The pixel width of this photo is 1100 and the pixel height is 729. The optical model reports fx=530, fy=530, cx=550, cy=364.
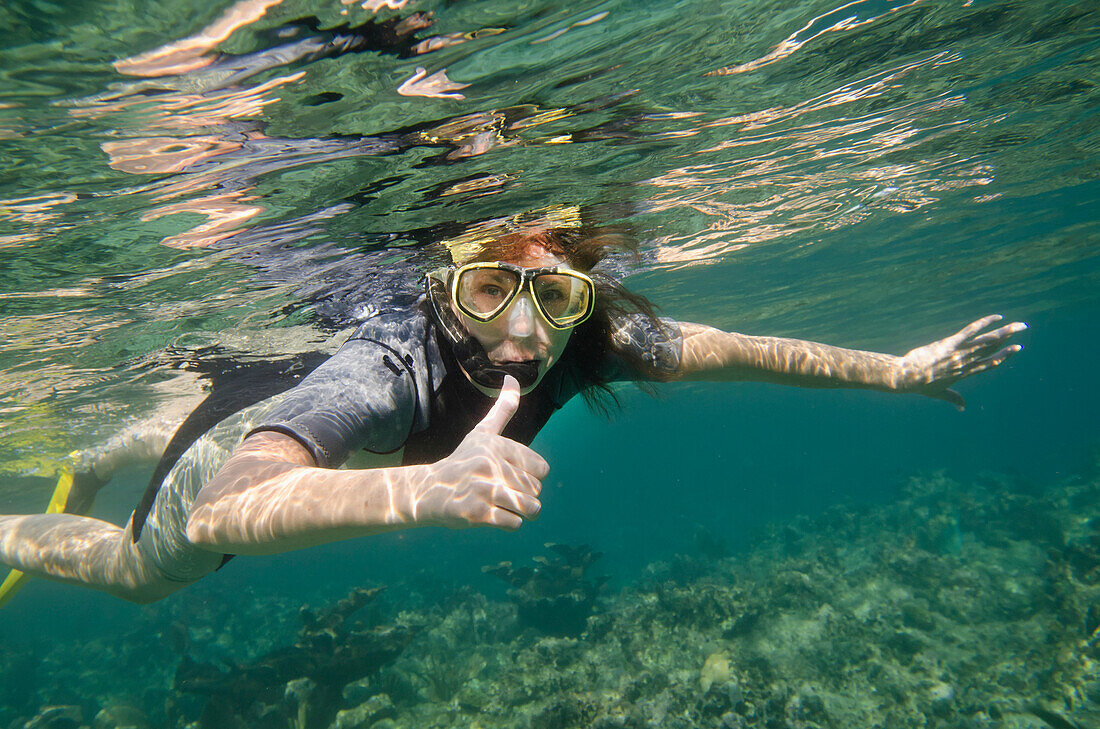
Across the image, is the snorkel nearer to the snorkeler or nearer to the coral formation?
the snorkeler

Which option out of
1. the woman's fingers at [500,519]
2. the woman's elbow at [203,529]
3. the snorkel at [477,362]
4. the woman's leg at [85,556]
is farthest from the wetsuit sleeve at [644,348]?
the woman's leg at [85,556]

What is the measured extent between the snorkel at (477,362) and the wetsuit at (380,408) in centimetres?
12

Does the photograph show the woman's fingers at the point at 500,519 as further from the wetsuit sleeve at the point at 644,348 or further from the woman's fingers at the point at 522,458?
the wetsuit sleeve at the point at 644,348

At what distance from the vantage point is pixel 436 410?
3975 millimetres

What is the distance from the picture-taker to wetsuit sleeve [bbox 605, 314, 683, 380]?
5.00 meters

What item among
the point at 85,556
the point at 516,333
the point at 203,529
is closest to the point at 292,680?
the point at 85,556

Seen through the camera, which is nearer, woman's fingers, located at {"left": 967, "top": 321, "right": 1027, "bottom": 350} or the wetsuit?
the wetsuit

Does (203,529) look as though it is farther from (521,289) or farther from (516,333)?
(521,289)

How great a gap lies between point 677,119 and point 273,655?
1283 cm

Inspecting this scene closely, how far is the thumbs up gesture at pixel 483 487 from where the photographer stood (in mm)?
1873

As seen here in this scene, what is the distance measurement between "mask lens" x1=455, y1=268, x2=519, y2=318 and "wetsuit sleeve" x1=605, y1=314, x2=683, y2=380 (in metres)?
1.42

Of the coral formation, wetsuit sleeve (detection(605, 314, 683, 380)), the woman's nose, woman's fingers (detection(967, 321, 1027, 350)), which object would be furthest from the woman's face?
the coral formation

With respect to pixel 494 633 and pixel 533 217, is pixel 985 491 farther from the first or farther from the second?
pixel 533 217

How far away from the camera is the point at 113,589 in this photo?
611cm
